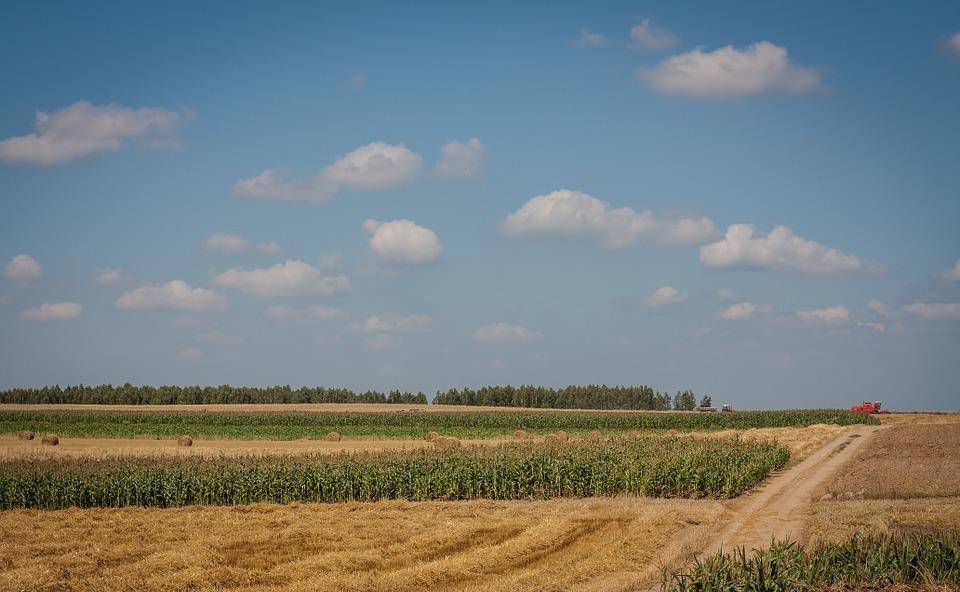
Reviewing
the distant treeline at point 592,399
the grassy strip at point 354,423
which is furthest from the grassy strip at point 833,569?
the distant treeline at point 592,399

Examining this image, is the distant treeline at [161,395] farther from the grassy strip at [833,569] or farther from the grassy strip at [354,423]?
the grassy strip at [833,569]

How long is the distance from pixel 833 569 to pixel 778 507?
12.9m

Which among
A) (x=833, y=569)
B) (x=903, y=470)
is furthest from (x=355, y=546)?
(x=903, y=470)

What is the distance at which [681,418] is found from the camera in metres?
84.1

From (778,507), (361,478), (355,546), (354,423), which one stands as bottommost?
(354,423)

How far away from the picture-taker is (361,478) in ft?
96.8

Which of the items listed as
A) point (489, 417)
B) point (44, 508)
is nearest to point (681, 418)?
point (489, 417)

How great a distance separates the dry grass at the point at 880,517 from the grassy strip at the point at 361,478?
18.7 feet

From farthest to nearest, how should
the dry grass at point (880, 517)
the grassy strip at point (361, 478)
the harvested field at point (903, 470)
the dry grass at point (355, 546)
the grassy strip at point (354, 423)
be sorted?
the grassy strip at point (354, 423) < the grassy strip at point (361, 478) < the harvested field at point (903, 470) < the dry grass at point (880, 517) < the dry grass at point (355, 546)

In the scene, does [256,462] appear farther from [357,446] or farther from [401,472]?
[357,446]

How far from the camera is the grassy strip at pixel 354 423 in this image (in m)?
65.2

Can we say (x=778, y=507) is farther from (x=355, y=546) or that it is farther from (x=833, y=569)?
(x=355, y=546)

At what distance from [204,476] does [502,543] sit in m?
13.1

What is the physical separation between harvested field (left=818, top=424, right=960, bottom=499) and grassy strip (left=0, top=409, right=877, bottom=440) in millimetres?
27211
